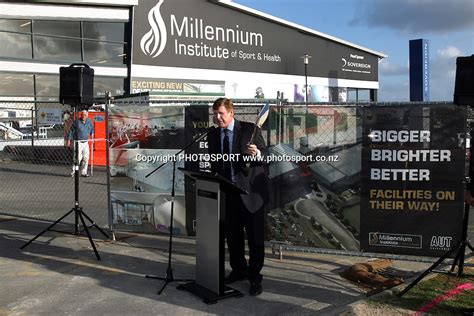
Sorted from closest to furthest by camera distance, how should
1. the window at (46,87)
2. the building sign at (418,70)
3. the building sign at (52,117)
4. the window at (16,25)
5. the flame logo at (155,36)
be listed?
the building sign at (52,117), the window at (16,25), the window at (46,87), the flame logo at (155,36), the building sign at (418,70)

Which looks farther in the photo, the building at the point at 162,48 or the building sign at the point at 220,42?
the building sign at the point at 220,42

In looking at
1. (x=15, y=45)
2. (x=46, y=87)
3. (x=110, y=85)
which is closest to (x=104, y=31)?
(x=110, y=85)

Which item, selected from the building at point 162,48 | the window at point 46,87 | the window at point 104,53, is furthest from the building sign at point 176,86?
the window at point 46,87

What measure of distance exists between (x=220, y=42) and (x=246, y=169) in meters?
26.7

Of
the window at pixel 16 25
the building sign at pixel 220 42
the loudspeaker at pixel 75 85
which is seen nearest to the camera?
the loudspeaker at pixel 75 85

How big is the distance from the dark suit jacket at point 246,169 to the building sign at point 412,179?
127cm

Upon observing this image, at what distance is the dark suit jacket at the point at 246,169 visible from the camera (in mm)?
5059

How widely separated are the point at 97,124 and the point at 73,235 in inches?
427

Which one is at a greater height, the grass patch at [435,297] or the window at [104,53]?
the window at [104,53]

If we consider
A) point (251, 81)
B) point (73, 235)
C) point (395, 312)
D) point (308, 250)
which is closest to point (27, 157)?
point (73, 235)

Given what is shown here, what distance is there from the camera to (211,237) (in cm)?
492

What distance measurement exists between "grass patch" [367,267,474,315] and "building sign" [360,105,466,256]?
1.20 feet

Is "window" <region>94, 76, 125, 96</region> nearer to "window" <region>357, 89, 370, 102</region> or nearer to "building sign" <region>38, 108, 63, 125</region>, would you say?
"building sign" <region>38, 108, 63, 125</region>

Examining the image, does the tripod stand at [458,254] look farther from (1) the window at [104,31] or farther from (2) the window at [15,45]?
(1) the window at [104,31]
